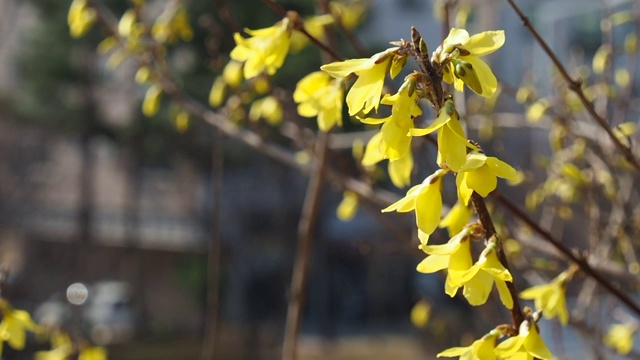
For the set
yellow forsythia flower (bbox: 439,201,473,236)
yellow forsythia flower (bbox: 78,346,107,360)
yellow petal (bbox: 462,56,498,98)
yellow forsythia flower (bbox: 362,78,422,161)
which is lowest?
yellow forsythia flower (bbox: 78,346,107,360)

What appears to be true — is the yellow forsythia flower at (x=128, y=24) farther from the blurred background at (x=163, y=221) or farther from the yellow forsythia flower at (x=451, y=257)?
the blurred background at (x=163, y=221)

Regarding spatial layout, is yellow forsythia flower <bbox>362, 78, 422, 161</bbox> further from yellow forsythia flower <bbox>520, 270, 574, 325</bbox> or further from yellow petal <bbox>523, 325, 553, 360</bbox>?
yellow forsythia flower <bbox>520, 270, 574, 325</bbox>

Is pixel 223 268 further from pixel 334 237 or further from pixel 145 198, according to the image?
pixel 145 198

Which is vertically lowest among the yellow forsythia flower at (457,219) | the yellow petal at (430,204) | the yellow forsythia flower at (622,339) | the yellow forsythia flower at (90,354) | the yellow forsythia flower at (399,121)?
the yellow forsythia flower at (622,339)

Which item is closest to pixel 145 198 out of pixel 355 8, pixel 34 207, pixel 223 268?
pixel 34 207

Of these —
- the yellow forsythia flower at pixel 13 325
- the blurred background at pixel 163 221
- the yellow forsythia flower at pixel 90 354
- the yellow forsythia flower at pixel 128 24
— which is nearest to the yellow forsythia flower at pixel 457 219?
the yellow forsythia flower at pixel 13 325

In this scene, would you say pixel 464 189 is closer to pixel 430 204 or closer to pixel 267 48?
pixel 430 204

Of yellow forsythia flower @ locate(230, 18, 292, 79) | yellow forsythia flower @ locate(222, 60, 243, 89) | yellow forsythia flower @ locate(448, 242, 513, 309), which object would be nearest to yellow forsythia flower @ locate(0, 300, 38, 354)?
yellow forsythia flower @ locate(230, 18, 292, 79)
